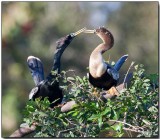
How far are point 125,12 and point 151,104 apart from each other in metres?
5.93

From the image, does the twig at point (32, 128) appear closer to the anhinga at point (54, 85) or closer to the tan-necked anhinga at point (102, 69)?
the tan-necked anhinga at point (102, 69)

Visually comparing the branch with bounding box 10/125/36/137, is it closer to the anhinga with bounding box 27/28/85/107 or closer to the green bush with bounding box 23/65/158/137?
the green bush with bounding box 23/65/158/137

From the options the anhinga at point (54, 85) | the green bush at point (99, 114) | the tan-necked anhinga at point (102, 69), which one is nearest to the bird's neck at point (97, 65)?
the tan-necked anhinga at point (102, 69)

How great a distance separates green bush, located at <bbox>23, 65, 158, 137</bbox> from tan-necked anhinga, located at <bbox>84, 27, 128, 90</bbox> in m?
0.08

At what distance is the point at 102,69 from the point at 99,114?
268 mm

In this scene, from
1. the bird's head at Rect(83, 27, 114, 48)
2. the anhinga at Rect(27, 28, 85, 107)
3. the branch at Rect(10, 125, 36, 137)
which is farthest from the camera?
the anhinga at Rect(27, 28, 85, 107)

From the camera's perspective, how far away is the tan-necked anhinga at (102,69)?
2.95 m

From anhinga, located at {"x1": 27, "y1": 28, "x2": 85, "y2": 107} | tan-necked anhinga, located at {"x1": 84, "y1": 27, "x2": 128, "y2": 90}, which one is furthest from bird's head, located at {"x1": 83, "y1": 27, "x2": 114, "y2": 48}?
anhinga, located at {"x1": 27, "y1": 28, "x2": 85, "y2": 107}

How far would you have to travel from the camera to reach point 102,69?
9.71 feet

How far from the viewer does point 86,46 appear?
7.93 meters

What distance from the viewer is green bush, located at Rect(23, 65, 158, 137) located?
2.81 meters

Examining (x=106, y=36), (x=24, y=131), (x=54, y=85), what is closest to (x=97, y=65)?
(x=106, y=36)

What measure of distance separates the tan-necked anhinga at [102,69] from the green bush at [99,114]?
8 centimetres

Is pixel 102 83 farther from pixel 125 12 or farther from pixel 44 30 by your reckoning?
pixel 125 12
